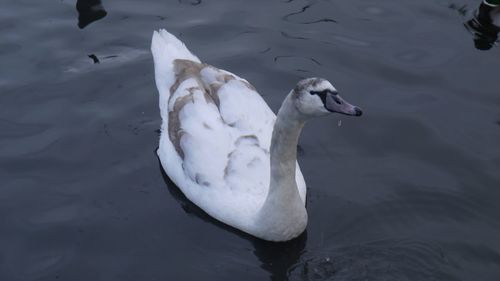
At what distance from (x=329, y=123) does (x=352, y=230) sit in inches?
79.9

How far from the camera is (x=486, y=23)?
1157cm

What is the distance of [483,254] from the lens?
24.8 ft

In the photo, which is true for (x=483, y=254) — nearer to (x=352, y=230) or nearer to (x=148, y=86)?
(x=352, y=230)

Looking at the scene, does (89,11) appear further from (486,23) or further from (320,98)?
(320,98)

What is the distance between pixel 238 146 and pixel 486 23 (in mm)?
5160

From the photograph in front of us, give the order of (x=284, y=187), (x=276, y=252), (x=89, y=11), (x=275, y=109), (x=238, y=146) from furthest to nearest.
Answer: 1. (x=89, y=11)
2. (x=275, y=109)
3. (x=238, y=146)
4. (x=276, y=252)
5. (x=284, y=187)

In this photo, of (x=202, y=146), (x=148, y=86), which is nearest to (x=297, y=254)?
(x=202, y=146)

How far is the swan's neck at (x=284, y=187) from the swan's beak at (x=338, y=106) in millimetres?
349

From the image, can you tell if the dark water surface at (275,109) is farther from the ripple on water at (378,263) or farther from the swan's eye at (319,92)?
the swan's eye at (319,92)

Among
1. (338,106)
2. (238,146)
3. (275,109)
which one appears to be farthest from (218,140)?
(275,109)

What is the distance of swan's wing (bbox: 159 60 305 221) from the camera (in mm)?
7988

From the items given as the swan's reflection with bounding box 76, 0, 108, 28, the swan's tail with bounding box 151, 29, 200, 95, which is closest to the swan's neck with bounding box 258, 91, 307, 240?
the swan's tail with bounding box 151, 29, 200, 95

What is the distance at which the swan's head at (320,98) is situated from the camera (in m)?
6.82

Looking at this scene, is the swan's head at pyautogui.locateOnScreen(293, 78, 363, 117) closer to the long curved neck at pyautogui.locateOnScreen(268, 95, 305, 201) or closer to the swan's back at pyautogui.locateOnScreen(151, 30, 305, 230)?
the long curved neck at pyautogui.locateOnScreen(268, 95, 305, 201)
